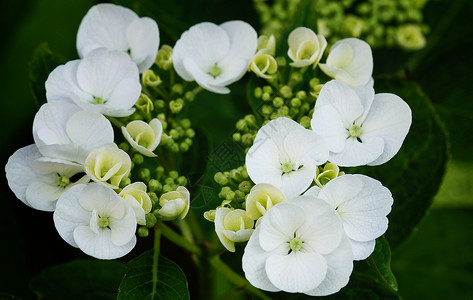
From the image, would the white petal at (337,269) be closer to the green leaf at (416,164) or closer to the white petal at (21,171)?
the green leaf at (416,164)

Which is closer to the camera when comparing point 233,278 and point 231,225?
point 231,225

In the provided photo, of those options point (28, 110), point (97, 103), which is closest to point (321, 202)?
point (97, 103)

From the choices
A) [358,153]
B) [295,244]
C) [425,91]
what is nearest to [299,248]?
[295,244]

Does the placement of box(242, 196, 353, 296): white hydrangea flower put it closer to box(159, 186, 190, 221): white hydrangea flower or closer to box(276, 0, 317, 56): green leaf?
box(159, 186, 190, 221): white hydrangea flower

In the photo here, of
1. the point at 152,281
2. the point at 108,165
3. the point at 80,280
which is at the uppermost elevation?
the point at 108,165

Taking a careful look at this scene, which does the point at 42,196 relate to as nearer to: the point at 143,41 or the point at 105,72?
the point at 105,72
